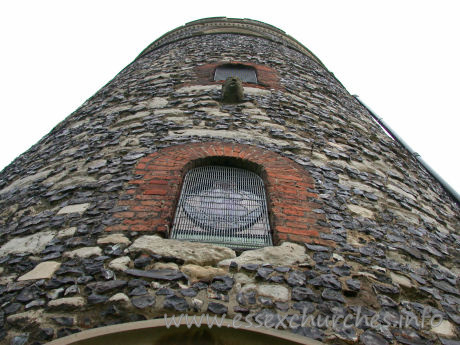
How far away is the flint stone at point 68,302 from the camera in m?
2.01

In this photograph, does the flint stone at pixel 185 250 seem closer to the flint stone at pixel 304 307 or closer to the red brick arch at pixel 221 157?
the red brick arch at pixel 221 157

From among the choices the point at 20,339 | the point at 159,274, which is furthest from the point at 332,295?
the point at 20,339

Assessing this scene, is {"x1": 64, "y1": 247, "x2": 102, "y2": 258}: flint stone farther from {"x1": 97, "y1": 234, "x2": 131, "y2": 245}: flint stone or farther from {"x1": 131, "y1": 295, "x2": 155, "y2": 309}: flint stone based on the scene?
{"x1": 131, "y1": 295, "x2": 155, "y2": 309}: flint stone

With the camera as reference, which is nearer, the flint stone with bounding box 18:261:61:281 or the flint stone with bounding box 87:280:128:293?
the flint stone with bounding box 87:280:128:293

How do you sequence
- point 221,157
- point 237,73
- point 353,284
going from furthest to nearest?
point 237,73 < point 221,157 < point 353,284

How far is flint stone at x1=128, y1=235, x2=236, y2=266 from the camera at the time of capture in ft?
7.68

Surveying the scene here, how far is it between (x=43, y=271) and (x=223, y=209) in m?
1.28

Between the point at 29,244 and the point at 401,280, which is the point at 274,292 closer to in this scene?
the point at 401,280

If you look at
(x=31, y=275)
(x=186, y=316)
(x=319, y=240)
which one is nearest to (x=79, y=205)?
(x=31, y=275)

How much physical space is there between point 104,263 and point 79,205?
767mm

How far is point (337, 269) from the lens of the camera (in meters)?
2.39

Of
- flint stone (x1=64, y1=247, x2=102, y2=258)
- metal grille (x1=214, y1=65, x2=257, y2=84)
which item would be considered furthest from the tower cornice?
flint stone (x1=64, y1=247, x2=102, y2=258)

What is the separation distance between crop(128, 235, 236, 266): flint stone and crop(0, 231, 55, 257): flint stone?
0.60 m

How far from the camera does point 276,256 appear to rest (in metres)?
2.42
